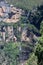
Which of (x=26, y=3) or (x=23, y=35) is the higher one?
(x=26, y=3)

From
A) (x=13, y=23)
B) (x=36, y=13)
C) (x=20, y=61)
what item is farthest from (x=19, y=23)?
(x=20, y=61)

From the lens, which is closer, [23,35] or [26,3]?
[23,35]

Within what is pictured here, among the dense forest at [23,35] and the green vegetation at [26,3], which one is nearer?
the dense forest at [23,35]

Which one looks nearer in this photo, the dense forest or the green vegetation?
the dense forest

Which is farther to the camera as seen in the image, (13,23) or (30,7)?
(30,7)

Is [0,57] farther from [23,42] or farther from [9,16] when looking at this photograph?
[9,16]

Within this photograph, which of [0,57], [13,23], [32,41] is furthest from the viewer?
[13,23]

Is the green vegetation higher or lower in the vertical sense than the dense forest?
higher

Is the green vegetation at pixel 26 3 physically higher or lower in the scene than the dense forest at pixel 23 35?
higher
